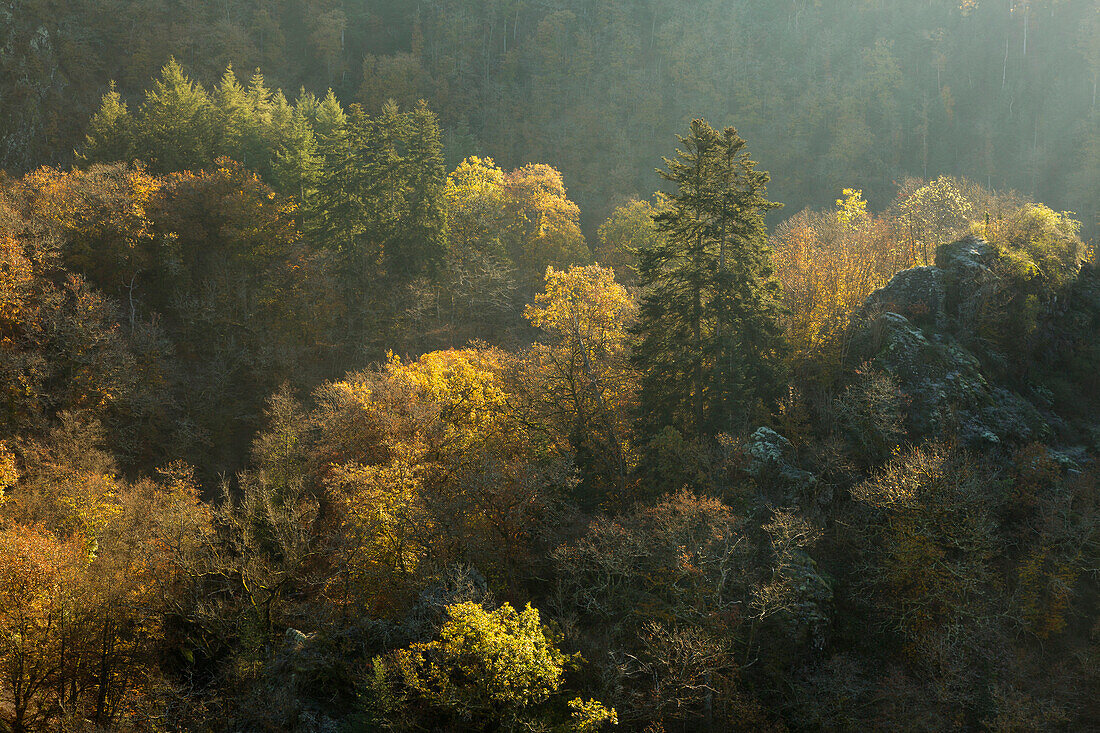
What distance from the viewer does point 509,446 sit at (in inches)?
1455

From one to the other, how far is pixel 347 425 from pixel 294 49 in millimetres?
84701

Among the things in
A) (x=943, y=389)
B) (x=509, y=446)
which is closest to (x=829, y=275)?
(x=943, y=389)

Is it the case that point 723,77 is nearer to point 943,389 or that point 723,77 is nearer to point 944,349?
point 944,349

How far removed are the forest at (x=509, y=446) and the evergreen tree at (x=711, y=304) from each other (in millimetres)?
202

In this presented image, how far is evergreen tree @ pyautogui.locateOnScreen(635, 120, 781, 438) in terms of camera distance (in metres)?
36.1

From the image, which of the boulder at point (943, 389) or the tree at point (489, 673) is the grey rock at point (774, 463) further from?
the tree at point (489, 673)

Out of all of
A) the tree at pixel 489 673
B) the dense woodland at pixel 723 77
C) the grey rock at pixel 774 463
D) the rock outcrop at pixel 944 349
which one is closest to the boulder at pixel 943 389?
the rock outcrop at pixel 944 349

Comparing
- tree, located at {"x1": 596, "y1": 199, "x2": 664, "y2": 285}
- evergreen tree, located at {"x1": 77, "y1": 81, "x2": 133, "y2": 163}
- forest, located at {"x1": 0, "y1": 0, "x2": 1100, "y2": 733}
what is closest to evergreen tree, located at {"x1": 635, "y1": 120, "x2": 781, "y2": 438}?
forest, located at {"x1": 0, "y1": 0, "x2": 1100, "y2": 733}

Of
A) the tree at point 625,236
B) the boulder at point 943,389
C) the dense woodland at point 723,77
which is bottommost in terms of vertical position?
the boulder at point 943,389

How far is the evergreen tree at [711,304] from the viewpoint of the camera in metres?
36.1

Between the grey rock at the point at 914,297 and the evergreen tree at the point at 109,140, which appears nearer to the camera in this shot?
the grey rock at the point at 914,297

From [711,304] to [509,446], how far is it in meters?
12.0

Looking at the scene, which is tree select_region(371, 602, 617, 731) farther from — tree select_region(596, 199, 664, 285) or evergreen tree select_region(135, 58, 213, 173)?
evergreen tree select_region(135, 58, 213, 173)

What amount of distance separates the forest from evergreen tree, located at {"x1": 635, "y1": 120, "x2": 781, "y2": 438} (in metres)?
0.20
